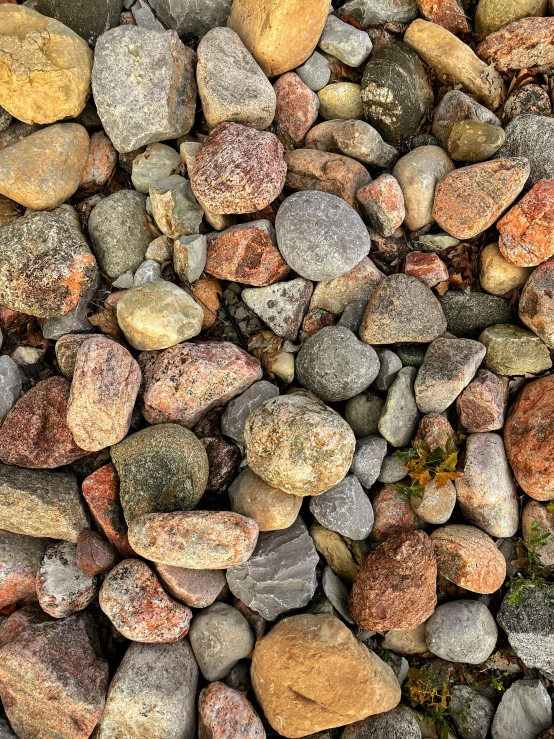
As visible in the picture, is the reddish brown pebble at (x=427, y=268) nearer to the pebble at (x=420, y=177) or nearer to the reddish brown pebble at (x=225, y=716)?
the pebble at (x=420, y=177)

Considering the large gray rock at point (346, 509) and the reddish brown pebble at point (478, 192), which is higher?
the reddish brown pebble at point (478, 192)

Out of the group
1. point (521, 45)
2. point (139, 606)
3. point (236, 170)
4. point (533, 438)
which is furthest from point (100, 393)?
point (521, 45)

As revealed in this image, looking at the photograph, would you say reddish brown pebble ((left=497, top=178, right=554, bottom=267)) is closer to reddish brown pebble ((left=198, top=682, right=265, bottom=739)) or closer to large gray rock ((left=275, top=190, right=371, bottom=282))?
large gray rock ((left=275, top=190, right=371, bottom=282))

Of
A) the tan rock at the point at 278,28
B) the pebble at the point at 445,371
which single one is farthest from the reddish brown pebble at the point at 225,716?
the tan rock at the point at 278,28

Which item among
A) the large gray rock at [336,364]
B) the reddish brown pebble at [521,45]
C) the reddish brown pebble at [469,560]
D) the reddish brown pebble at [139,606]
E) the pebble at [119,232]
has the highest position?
the reddish brown pebble at [521,45]

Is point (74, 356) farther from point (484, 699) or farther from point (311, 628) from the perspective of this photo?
point (484, 699)

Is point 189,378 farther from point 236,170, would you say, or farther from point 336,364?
point 236,170
